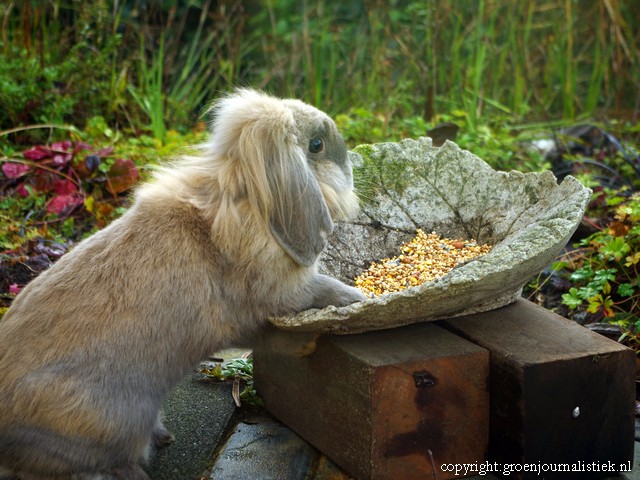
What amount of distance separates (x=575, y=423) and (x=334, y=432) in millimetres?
794

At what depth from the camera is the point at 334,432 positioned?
2.72 meters

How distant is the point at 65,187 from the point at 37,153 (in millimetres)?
331

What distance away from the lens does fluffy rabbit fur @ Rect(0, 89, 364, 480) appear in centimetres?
242

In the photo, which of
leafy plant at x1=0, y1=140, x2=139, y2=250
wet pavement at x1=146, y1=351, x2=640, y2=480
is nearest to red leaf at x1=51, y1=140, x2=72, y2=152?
leafy plant at x1=0, y1=140, x2=139, y2=250

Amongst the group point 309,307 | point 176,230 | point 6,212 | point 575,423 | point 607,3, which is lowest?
point 6,212

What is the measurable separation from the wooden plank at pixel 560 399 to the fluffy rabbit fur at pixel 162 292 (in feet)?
1.89

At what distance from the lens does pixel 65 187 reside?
493 centimetres

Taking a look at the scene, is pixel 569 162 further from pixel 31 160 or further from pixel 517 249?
pixel 31 160

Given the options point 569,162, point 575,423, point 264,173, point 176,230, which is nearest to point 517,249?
point 575,423

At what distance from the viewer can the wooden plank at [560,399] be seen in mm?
2512

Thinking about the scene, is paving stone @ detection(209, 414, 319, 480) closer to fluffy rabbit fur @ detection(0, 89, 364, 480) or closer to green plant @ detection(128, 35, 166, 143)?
fluffy rabbit fur @ detection(0, 89, 364, 480)

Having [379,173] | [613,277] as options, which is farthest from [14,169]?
[613,277]

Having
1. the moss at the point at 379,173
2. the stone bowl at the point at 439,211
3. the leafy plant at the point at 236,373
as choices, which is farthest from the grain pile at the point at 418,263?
the leafy plant at the point at 236,373

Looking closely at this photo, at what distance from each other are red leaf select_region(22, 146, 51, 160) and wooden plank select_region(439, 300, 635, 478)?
3352 mm
